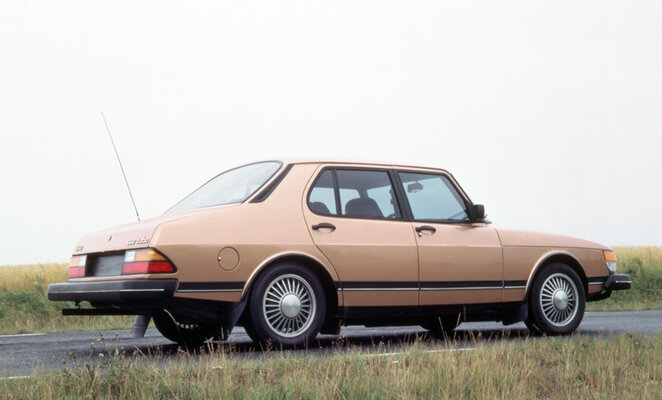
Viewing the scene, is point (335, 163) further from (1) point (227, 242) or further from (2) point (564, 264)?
(2) point (564, 264)

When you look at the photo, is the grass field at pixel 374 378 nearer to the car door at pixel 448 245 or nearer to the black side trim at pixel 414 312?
the black side trim at pixel 414 312

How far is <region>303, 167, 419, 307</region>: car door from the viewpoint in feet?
23.8

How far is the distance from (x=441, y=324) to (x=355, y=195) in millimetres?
1928

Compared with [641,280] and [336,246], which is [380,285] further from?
[641,280]

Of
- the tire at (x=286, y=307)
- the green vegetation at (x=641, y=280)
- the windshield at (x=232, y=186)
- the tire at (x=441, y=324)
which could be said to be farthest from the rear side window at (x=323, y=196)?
the green vegetation at (x=641, y=280)

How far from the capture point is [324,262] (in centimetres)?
712

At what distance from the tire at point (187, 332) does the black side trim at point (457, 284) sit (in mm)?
2162

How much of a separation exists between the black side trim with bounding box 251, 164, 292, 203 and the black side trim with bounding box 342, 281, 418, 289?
3.48ft

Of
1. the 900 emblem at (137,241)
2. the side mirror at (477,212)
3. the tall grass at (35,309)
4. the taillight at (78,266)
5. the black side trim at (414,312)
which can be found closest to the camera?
the 900 emblem at (137,241)

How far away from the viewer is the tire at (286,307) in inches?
265

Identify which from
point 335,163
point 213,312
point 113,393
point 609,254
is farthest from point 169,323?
point 609,254

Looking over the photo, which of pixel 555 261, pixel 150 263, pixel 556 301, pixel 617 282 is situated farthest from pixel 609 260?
pixel 150 263

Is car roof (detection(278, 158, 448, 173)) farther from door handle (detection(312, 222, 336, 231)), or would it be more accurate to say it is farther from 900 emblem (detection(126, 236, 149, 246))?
900 emblem (detection(126, 236, 149, 246))

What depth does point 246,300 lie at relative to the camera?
6738 millimetres
